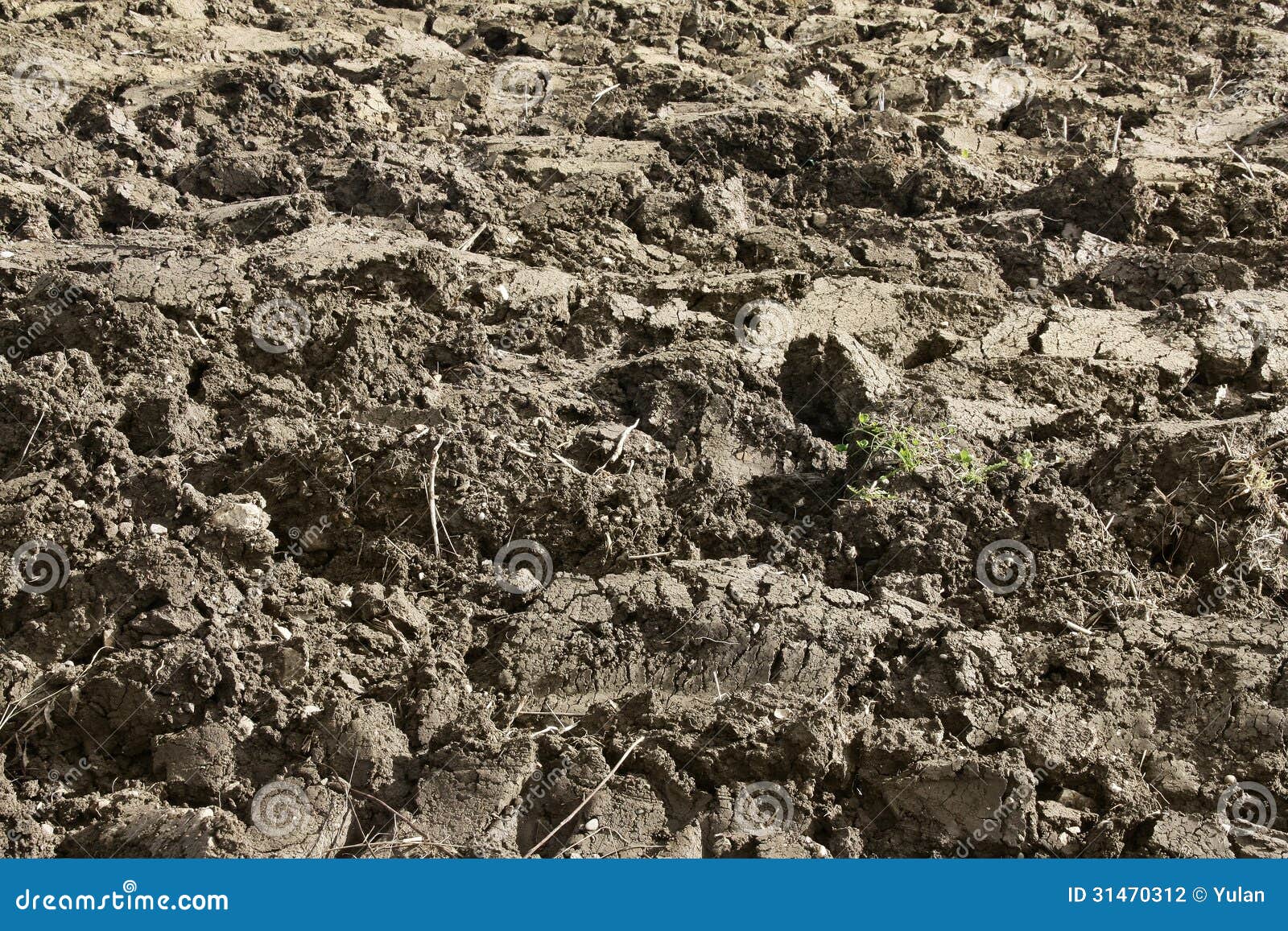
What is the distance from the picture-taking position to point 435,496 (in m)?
4.00

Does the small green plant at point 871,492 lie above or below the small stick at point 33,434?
below

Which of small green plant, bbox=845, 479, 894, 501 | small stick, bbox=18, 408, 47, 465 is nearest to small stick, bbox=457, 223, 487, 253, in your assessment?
small stick, bbox=18, 408, 47, 465

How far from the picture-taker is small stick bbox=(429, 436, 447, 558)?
3953 millimetres

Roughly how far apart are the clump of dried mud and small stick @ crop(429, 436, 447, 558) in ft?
0.05

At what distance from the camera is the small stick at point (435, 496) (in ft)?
13.0

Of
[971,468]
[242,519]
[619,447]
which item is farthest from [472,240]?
[971,468]

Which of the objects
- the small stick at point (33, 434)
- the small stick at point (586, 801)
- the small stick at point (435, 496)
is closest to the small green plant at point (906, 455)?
the small stick at point (586, 801)

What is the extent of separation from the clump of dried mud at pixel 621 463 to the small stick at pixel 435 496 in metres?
0.02

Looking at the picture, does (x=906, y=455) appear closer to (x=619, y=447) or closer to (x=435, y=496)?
(x=619, y=447)

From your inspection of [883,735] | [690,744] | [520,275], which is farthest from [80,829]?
[520,275]

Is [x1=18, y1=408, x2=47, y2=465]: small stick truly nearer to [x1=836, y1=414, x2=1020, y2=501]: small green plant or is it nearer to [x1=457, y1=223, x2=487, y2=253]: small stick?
[x1=457, y1=223, x2=487, y2=253]: small stick

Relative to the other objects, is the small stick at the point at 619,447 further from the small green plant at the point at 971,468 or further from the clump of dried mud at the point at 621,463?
the small green plant at the point at 971,468

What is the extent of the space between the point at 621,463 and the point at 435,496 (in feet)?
2.05

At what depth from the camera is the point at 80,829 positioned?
3.31 metres
